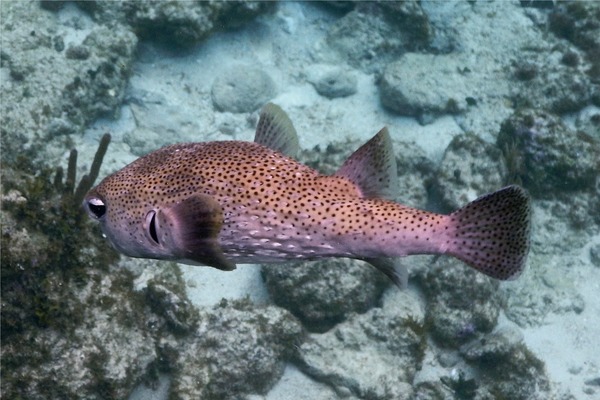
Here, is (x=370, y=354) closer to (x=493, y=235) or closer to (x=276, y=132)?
(x=276, y=132)

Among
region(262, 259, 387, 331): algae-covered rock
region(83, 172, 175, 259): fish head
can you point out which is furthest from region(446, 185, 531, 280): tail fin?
region(262, 259, 387, 331): algae-covered rock

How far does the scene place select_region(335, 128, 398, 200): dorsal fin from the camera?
2.71 meters

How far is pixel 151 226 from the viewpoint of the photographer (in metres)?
2.64

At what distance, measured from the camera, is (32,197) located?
5324 mm

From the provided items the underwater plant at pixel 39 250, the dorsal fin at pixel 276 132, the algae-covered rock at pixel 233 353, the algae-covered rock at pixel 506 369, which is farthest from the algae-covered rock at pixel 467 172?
the dorsal fin at pixel 276 132

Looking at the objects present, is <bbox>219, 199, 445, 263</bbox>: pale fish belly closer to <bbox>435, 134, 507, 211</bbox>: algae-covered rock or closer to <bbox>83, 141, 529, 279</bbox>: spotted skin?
<bbox>83, 141, 529, 279</bbox>: spotted skin

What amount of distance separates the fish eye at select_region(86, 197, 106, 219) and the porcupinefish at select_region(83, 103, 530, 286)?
0.44 feet

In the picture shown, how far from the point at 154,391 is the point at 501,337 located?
4928 mm

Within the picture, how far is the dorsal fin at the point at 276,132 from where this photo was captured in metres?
3.19

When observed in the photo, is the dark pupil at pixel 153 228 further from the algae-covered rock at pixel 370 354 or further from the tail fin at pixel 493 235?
the algae-covered rock at pixel 370 354

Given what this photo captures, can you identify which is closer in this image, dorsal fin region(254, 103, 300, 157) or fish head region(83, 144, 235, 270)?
fish head region(83, 144, 235, 270)

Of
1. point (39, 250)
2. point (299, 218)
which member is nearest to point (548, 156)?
point (299, 218)

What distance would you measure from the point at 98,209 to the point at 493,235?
2181mm

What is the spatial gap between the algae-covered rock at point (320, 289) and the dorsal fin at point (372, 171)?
4.09 metres
